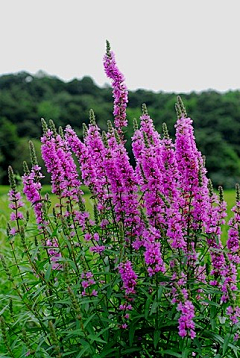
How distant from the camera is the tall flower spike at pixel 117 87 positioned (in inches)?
144

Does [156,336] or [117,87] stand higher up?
[117,87]

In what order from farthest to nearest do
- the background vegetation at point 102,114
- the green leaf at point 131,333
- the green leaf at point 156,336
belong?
1. the background vegetation at point 102,114
2. the green leaf at point 131,333
3. the green leaf at point 156,336

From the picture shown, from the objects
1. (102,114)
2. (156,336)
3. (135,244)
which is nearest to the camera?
(156,336)

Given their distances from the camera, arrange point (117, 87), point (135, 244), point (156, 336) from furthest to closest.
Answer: point (117, 87), point (135, 244), point (156, 336)

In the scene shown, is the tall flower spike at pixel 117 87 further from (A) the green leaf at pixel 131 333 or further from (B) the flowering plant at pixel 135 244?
(A) the green leaf at pixel 131 333

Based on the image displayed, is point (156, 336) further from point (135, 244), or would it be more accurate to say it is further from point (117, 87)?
point (117, 87)

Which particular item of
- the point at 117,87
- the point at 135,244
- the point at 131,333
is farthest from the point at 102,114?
the point at 131,333

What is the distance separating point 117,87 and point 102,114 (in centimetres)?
2533

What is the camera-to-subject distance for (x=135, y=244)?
3.24 metres

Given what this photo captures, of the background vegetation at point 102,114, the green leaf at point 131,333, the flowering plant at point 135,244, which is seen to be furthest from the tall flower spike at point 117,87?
the background vegetation at point 102,114

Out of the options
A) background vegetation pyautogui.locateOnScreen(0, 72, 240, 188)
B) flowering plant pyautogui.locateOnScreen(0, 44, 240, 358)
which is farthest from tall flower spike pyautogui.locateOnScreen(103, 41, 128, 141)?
background vegetation pyautogui.locateOnScreen(0, 72, 240, 188)

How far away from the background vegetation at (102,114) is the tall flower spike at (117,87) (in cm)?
2089

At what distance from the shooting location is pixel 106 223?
140 inches

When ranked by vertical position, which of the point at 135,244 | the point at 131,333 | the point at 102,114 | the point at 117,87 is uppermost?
the point at 102,114
